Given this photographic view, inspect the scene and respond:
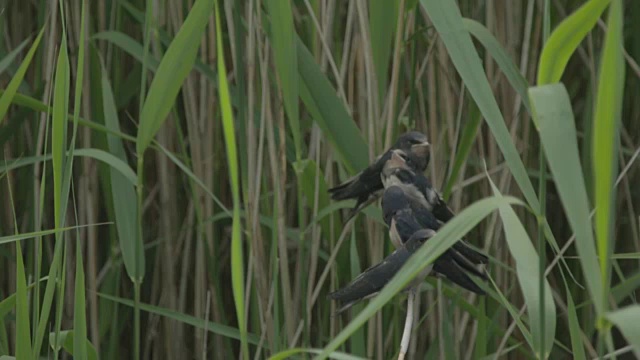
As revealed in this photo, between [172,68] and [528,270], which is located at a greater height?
[172,68]

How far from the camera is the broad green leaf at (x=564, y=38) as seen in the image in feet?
2.28

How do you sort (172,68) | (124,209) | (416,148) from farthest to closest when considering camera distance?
(124,209)
(172,68)
(416,148)

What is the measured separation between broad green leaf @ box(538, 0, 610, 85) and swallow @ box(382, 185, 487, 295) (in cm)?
12

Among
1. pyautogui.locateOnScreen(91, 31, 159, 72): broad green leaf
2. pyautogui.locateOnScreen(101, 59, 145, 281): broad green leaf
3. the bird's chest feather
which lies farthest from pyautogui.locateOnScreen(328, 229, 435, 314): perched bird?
pyautogui.locateOnScreen(91, 31, 159, 72): broad green leaf

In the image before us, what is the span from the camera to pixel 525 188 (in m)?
0.83

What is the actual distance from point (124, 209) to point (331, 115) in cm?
32

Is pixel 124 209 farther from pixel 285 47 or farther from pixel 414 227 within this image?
pixel 414 227

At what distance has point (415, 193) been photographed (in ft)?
2.39

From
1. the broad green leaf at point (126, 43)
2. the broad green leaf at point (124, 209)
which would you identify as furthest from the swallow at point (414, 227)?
the broad green leaf at point (126, 43)

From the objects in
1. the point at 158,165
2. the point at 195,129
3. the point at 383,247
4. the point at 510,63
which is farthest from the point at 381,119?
the point at 158,165

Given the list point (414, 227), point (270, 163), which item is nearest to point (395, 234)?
point (414, 227)

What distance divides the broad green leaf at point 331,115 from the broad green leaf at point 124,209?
0.75 feet

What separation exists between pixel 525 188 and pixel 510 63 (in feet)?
0.51

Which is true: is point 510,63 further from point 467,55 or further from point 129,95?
point 129,95
